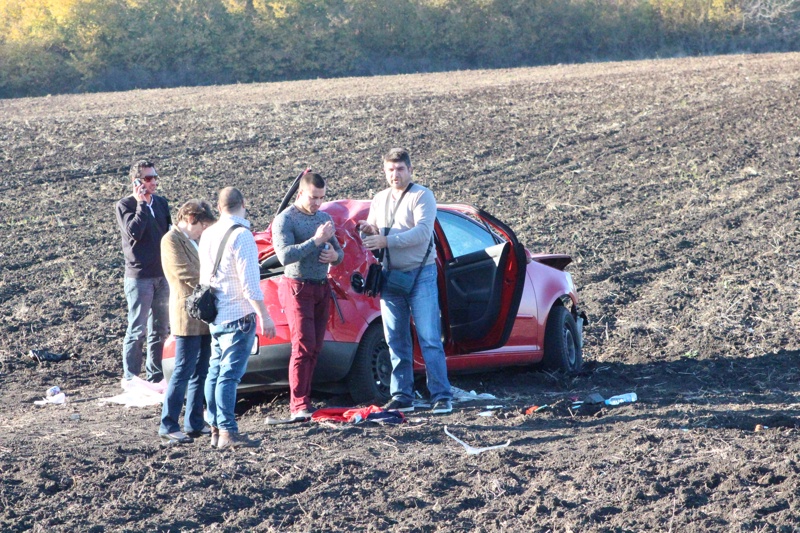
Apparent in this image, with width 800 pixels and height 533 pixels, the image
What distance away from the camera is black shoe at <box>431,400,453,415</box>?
729cm

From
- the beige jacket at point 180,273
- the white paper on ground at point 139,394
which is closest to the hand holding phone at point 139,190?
the white paper on ground at point 139,394

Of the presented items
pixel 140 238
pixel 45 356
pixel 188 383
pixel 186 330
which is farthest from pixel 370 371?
pixel 45 356

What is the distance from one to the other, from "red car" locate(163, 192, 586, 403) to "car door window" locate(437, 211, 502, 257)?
0.01 metres

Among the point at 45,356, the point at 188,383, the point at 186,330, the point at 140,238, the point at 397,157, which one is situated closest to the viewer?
the point at 186,330

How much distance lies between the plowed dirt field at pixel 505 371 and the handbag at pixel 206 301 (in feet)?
2.70

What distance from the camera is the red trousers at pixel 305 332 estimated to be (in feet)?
23.2

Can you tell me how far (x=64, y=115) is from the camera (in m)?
30.4

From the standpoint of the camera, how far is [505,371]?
9258mm

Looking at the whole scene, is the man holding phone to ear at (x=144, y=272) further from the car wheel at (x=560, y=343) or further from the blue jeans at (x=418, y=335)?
the car wheel at (x=560, y=343)

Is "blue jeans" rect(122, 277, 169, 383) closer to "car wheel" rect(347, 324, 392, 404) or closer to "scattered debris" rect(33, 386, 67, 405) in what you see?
"scattered debris" rect(33, 386, 67, 405)

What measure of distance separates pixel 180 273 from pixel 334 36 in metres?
52.7

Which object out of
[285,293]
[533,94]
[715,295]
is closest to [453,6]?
[533,94]

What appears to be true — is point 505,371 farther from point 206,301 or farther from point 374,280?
point 206,301

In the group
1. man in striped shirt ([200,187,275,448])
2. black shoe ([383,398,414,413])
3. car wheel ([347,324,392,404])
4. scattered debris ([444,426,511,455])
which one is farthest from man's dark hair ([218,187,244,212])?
scattered debris ([444,426,511,455])
